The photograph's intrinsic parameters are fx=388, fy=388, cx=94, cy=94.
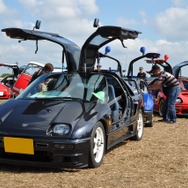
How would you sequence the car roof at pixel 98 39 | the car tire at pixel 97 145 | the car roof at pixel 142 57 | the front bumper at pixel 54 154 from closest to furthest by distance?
the front bumper at pixel 54 154
the car tire at pixel 97 145
the car roof at pixel 98 39
the car roof at pixel 142 57

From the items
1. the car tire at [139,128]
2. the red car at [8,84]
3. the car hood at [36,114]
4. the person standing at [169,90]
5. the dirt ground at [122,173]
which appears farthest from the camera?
the red car at [8,84]

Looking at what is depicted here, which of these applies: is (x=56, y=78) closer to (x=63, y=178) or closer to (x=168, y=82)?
(x=63, y=178)

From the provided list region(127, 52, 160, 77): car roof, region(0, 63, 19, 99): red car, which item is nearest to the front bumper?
region(127, 52, 160, 77): car roof

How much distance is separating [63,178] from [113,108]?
1.75 m

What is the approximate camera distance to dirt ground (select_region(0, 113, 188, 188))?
4.48 m

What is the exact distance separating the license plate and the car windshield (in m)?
1.11

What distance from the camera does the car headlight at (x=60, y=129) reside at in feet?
15.8

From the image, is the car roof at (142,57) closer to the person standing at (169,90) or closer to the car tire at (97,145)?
the person standing at (169,90)

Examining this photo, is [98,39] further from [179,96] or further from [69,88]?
[179,96]

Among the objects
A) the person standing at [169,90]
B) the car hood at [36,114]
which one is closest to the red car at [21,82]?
the person standing at [169,90]

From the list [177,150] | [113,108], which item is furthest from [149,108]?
[113,108]

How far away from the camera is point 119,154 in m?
6.24

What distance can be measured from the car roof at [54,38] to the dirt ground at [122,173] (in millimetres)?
1906

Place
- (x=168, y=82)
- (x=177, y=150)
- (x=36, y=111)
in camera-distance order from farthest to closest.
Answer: (x=168, y=82) → (x=177, y=150) → (x=36, y=111)
